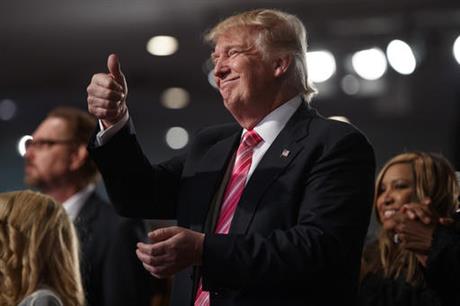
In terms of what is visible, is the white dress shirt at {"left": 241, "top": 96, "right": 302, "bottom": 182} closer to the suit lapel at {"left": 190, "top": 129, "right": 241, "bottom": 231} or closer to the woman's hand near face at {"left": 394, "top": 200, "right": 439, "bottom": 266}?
the suit lapel at {"left": 190, "top": 129, "right": 241, "bottom": 231}

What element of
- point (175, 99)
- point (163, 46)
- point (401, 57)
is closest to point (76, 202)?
point (401, 57)

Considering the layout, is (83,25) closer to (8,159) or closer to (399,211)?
(8,159)

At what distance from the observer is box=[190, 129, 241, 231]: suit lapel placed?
226cm

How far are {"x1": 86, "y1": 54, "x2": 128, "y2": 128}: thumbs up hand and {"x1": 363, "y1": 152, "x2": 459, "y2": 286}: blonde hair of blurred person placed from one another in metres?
1.30

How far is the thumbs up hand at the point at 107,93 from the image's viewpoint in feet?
7.08

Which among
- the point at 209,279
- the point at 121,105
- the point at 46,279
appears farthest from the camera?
the point at 46,279

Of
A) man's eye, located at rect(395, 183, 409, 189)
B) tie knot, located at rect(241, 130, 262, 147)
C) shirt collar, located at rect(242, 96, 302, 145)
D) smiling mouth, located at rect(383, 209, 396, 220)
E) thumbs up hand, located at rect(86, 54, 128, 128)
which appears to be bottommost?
smiling mouth, located at rect(383, 209, 396, 220)

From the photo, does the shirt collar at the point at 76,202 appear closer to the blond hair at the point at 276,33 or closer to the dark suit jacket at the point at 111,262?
the dark suit jacket at the point at 111,262

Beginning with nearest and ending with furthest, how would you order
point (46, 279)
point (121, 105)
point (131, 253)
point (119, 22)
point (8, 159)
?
point (121, 105) < point (46, 279) < point (131, 253) < point (8, 159) < point (119, 22)

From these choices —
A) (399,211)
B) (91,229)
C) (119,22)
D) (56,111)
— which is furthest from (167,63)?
(399,211)

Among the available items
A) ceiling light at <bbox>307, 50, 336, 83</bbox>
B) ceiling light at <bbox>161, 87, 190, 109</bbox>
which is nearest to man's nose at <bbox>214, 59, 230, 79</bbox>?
ceiling light at <bbox>307, 50, 336, 83</bbox>

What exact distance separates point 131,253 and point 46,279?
0.70 meters

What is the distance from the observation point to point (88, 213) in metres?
3.53

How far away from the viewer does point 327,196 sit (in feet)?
6.98
